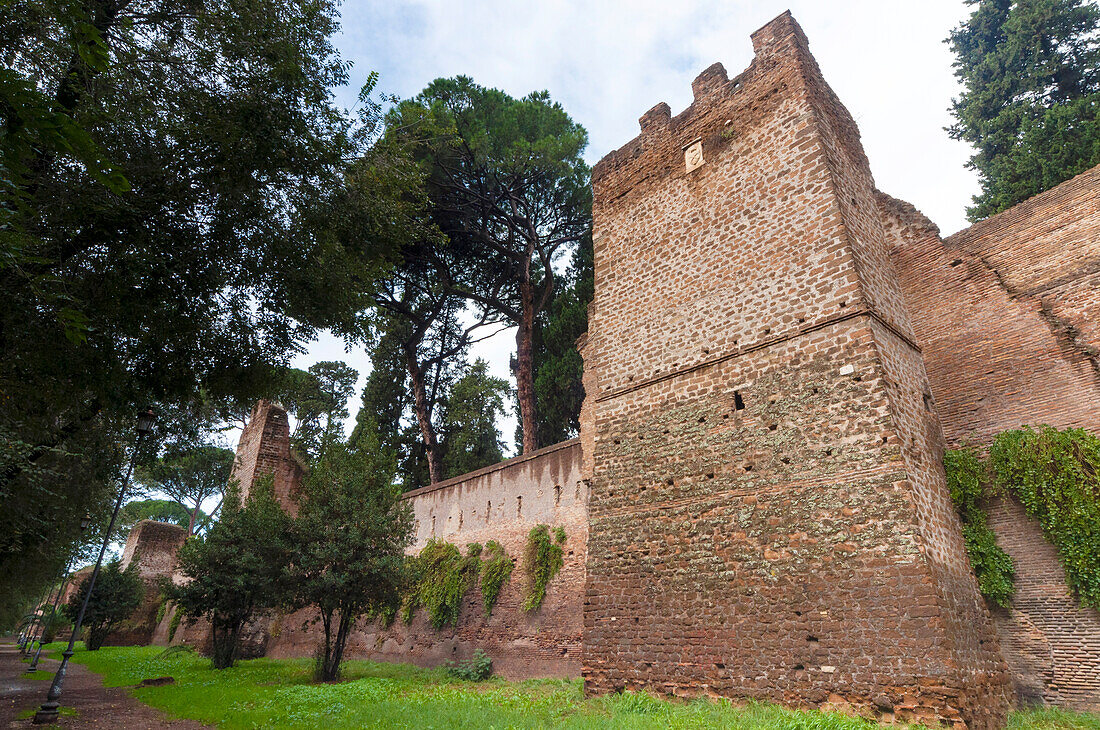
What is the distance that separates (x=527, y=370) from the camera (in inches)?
723

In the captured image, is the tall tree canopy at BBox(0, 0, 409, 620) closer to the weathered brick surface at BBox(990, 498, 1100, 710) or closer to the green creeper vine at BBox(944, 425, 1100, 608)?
the green creeper vine at BBox(944, 425, 1100, 608)

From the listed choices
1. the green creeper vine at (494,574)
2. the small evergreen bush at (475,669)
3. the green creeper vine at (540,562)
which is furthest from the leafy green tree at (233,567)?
the green creeper vine at (540,562)

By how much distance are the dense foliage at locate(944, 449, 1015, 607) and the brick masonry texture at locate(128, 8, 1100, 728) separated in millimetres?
166

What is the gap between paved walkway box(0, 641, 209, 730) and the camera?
24.6 feet

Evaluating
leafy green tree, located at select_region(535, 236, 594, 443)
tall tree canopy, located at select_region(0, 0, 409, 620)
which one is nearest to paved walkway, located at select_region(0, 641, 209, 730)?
tall tree canopy, located at select_region(0, 0, 409, 620)

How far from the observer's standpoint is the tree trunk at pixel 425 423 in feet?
69.1

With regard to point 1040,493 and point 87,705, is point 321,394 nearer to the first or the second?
point 87,705

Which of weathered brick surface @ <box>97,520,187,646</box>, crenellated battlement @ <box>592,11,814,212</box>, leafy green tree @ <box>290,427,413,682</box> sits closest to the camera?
crenellated battlement @ <box>592,11,814,212</box>

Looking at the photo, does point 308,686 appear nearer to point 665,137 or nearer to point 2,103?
point 2,103

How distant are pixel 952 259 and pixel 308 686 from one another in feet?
39.9

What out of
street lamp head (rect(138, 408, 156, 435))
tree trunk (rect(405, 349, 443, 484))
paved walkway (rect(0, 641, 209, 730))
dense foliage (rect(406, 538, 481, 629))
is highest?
tree trunk (rect(405, 349, 443, 484))

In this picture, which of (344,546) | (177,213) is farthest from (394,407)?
(177,213)

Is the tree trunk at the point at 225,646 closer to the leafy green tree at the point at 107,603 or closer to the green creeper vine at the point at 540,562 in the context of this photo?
the green creeper vine at the point at 540,562

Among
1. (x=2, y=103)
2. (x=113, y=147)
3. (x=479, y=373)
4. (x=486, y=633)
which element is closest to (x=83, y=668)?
(x=486, y=633)
